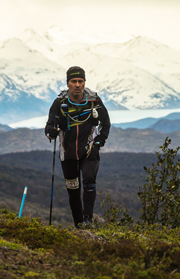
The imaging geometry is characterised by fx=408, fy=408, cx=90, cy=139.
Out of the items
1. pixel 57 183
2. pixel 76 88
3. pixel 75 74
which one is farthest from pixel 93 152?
pixel 57 183

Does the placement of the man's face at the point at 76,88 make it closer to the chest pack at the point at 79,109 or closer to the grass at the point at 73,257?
the chest pack at the point at 79,109

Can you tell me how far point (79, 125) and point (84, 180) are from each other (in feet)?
2.74

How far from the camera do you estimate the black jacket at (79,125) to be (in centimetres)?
616

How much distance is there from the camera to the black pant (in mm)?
6111

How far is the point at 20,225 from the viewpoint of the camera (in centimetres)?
542

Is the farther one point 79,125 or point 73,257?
point 79,125

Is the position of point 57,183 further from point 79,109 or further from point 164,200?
point 79,109

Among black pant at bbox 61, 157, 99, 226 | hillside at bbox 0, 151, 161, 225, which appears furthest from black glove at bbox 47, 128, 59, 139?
hillside at bbox 0, 151, 161, 225

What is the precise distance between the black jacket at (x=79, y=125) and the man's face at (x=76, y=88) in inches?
3.9

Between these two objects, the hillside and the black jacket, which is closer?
the black jacket

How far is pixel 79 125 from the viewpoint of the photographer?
20.3 ft

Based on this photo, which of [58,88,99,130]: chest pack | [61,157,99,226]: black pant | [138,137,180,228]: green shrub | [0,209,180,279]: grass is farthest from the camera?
[138,137,180,228]: green shrub

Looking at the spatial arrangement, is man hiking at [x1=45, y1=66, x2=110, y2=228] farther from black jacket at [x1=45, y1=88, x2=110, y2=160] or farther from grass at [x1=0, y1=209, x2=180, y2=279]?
grass at [x1=0, y1=209, x2=180, y2=279]

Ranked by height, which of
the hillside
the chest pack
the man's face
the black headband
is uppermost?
the black headband
